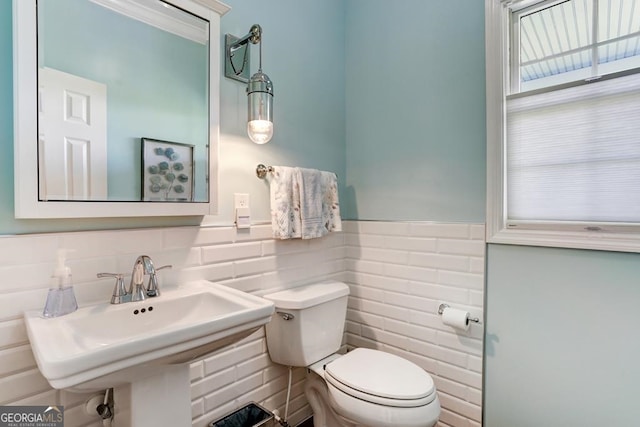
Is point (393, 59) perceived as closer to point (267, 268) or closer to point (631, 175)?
point (631, 175)

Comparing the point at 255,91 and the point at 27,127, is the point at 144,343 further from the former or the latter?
the point at 255,91

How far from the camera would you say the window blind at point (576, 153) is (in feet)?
3.84

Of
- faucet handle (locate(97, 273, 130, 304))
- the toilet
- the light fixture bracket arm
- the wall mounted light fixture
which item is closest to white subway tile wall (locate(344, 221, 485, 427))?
the toilet

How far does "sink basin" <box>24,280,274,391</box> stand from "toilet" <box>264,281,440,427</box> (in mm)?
418

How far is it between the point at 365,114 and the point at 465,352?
1373mm

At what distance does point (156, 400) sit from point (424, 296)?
4.13ft

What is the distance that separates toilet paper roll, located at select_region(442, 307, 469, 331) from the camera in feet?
4.75

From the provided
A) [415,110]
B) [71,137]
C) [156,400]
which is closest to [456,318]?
[415,110]

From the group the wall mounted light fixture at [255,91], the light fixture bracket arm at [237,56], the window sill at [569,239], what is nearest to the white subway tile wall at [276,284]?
the window sill at [569,239]

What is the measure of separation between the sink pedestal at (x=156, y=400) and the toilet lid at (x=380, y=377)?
603 millimetres

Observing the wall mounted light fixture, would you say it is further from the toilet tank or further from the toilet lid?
the toilet lid

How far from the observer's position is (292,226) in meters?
1.55

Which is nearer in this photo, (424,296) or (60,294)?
(60,294)

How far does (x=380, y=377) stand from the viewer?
1299 millimetres
